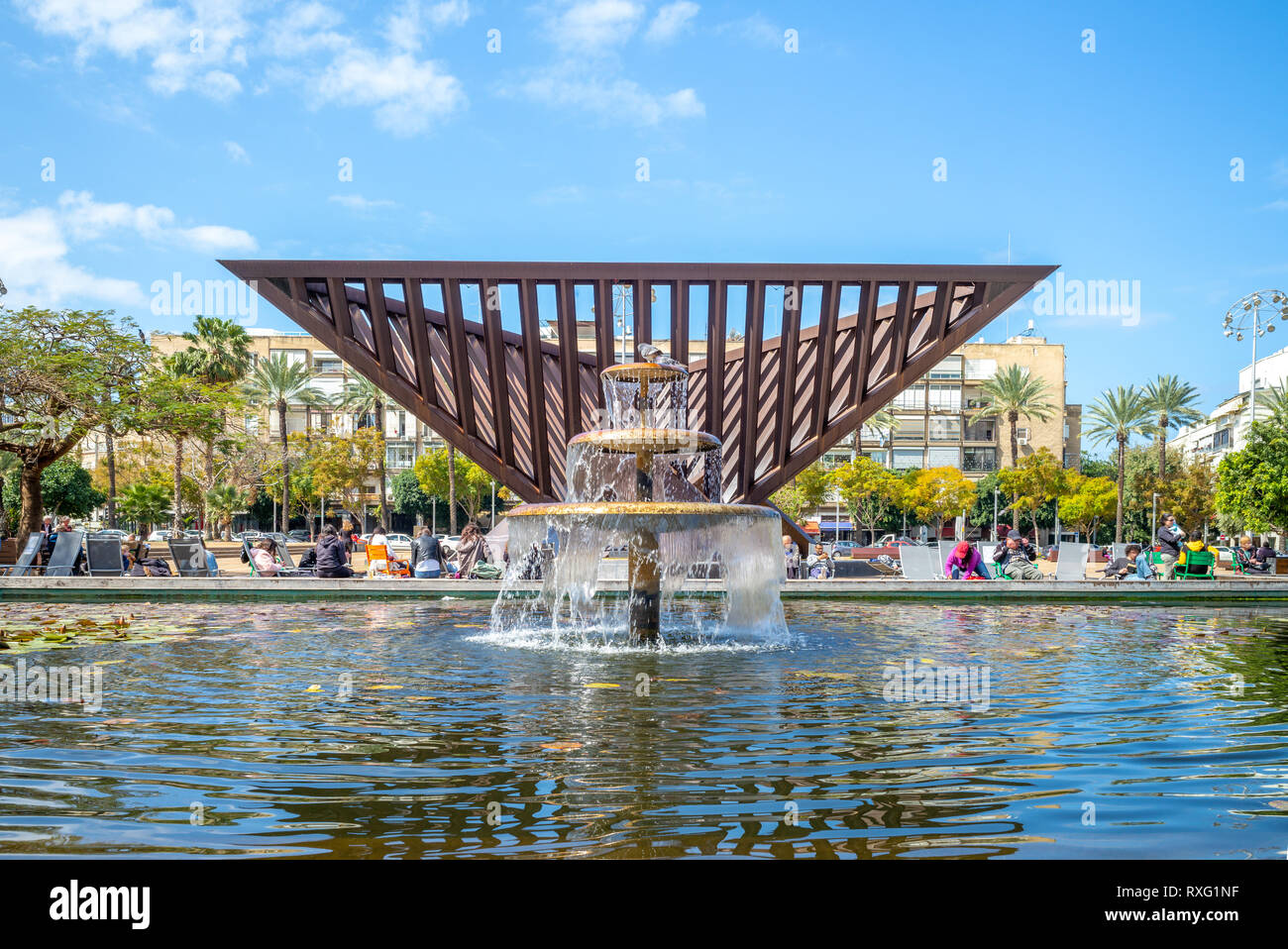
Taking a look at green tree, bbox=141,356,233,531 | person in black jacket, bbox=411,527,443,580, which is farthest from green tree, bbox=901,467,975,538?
person in black jacket, bbox=411,527,443,580

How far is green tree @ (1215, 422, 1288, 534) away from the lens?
116 feet

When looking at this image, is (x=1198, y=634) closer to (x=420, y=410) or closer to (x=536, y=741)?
(x=536, y=741)

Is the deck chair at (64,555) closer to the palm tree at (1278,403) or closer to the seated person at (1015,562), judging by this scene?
the seated person at (1015,562)

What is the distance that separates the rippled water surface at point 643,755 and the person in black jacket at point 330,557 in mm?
6732

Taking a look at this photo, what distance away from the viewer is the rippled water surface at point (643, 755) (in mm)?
3641

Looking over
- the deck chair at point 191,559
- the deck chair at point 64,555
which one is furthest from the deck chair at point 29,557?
the deck chair at point 191,559

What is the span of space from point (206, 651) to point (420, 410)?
10868mm

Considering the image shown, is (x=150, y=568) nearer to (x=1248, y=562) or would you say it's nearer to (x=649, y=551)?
(x=649, y=551)

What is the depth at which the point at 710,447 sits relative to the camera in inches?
463

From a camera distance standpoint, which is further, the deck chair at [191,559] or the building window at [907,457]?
the building window at [907,457]

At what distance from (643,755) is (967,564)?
42.3 feet

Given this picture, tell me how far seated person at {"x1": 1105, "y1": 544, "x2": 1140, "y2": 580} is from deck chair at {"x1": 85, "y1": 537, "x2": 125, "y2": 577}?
59.7 feet
